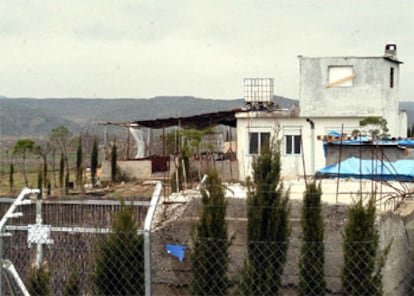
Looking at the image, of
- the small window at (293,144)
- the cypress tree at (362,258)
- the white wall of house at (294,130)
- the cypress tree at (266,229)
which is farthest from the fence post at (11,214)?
the small window at (293,144)

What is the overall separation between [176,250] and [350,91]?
19781mm

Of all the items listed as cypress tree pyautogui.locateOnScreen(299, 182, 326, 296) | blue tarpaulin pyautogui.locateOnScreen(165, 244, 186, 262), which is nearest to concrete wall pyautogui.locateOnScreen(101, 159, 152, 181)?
blue tarpaulin pyautogui.locateOnScreen(165, 244, 186, 262)

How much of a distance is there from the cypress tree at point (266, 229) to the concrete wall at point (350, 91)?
1920 cm

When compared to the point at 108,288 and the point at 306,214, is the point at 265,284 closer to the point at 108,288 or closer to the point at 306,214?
the point at 306,214

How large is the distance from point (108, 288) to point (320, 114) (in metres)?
20.6

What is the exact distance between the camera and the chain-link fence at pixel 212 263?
6609 mm

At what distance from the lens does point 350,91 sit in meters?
26.5

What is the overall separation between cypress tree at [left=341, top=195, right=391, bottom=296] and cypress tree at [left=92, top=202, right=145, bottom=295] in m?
2.04

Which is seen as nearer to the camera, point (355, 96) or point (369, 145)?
point (369, 145)

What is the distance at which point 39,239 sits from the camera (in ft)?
21.3

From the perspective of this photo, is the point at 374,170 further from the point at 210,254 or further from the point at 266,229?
the point at 210,254

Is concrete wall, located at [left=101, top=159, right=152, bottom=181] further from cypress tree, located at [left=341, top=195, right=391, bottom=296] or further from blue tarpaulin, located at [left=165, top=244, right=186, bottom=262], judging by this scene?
cypress tree, located at [left=341, top=195, right=391, bottom=296]

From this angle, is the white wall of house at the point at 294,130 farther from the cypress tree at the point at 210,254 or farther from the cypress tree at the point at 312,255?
the cypress tree at the point at 210,254

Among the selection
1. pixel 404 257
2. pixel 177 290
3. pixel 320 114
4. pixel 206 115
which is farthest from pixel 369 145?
pixel 177 290
